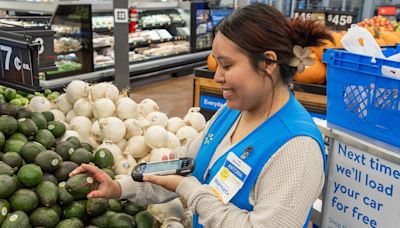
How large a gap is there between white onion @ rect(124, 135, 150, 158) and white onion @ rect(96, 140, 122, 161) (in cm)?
7

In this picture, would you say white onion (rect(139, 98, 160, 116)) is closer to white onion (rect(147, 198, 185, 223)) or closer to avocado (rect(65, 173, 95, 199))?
white onion (rect(147, 198, 185, 223))

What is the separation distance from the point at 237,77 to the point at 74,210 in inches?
38.1

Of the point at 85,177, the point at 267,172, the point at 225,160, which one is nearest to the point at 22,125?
the point at 85,177

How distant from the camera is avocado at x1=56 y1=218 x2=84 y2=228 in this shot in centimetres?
165

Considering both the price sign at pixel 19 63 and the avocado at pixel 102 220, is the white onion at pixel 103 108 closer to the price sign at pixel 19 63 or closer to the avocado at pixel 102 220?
the price sign at pixel 19 63

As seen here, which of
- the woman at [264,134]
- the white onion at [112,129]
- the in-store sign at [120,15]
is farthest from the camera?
the in-store sign at [120,15]

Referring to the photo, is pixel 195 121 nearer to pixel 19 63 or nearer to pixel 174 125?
pixel 174 125

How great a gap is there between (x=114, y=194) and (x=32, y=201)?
37 centimetres

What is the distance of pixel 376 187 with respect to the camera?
4.51ft

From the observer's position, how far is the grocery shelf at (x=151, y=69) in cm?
595

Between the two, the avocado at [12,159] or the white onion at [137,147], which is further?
the white onion at [137,147]

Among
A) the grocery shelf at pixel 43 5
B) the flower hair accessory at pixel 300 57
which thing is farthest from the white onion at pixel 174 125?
the grocery shelf at pixel 43 5

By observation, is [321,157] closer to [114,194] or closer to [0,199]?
[114,194]

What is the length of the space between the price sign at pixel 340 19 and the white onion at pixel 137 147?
4.61 metres
